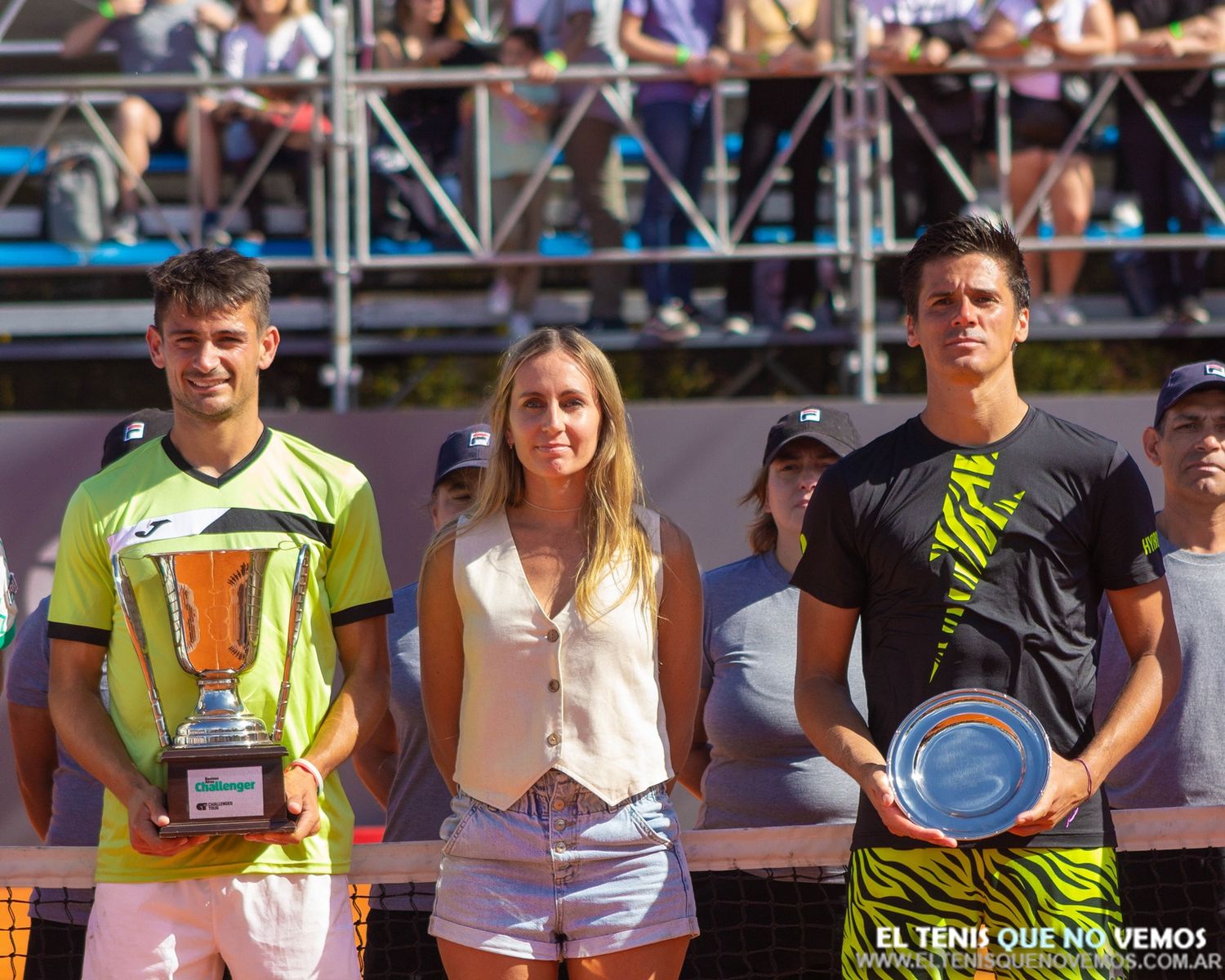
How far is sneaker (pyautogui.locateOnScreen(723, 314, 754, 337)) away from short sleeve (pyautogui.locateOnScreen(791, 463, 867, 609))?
417 centimetres

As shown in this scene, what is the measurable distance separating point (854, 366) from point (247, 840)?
175 inches

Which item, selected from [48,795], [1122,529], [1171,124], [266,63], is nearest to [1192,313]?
[1171,124]

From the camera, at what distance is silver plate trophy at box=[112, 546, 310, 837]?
2.73 meters

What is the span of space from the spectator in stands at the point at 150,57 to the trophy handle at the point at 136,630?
187 inches

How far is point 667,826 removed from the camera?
2881 mm

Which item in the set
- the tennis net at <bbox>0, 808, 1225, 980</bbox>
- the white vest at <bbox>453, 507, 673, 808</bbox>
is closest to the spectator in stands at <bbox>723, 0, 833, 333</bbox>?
the tennis net at <bbox>0, 808, 1225, 980</bbox>

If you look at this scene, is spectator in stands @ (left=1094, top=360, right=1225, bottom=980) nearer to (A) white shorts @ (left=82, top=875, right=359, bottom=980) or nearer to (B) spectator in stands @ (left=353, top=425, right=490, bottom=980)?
(B) spectator in stands @ (left=353, top=425, right=490, bottom=980)

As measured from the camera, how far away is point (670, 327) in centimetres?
703

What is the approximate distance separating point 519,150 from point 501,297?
0.74 metres

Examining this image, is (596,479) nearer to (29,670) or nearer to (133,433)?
(133,433)

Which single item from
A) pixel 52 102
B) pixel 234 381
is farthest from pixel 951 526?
pixel 52 102

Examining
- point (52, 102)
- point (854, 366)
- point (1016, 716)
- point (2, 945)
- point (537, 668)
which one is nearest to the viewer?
point (1016, 716)

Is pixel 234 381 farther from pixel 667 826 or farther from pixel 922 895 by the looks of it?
pixel 922 895

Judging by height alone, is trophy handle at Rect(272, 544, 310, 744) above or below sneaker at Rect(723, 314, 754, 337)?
below
